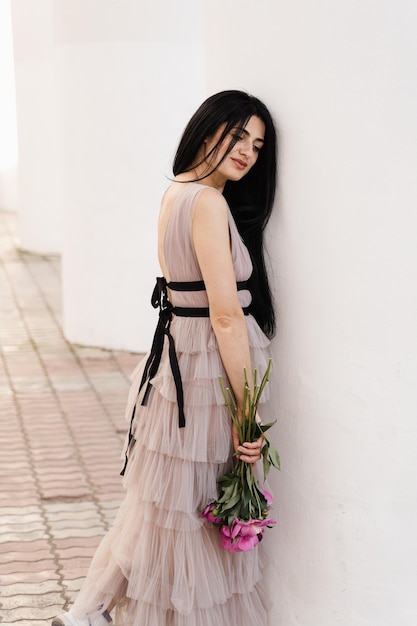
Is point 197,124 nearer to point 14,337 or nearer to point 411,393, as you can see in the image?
point 411,393

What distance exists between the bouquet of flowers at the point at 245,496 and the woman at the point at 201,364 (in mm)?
48

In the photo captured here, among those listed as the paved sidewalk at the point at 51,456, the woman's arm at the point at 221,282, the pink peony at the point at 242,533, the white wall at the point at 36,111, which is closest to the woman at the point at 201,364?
the woman's arm at the point at 221,282

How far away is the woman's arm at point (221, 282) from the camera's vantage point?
9.65 ft

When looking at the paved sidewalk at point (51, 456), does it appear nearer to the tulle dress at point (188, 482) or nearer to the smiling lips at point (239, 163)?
the tulle dress at point (188, 482)

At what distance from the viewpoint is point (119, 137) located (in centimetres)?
750

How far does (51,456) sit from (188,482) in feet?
9.37

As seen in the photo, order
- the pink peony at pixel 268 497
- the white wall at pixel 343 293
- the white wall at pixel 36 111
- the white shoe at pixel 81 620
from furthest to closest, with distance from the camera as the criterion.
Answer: the white wall at pixel 36 111 < the white shoe at pixel 81 620 < the pink peony at pixel 268 497 < the white wall at pixel 343 293

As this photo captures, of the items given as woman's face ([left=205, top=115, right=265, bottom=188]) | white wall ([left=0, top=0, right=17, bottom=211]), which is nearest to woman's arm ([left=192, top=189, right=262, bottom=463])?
woman's face ([left=205, top=115, right=265, bottom=188])

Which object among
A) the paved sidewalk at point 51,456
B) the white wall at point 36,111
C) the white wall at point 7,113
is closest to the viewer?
the paved sidewalk at point 51,456

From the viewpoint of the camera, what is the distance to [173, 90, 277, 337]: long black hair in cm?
298

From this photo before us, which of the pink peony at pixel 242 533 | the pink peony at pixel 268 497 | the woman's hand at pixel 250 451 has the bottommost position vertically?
the pink peony at pixel 242 533

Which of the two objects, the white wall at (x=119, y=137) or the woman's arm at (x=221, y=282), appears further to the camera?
the white wall at (x=119, y=137)

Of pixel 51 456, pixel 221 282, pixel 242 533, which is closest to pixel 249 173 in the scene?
pixel 221 282

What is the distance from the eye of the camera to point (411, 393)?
2.59 meters
